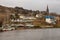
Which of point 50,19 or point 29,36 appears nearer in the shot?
point 29,36

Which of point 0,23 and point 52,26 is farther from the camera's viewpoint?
point 52,26

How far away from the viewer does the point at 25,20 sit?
3169cm

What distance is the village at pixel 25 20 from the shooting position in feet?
89.9

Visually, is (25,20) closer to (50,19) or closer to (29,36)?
(50,19)

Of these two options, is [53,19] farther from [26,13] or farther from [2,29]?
[2,29]

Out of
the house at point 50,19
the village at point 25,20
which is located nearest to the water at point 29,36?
the village at point 25,20

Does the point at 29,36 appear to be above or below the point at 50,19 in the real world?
above

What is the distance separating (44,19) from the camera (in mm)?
33188

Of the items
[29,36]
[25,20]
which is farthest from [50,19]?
[29,36]

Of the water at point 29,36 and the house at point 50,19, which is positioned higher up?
the water at point 29,36

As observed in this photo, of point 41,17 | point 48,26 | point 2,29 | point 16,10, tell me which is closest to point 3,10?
point 16,10

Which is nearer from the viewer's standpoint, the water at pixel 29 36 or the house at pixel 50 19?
the water at pixel 29 36

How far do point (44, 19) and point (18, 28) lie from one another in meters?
6.96

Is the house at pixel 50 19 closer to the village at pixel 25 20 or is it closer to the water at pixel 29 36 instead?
the village at pixel 25 20
